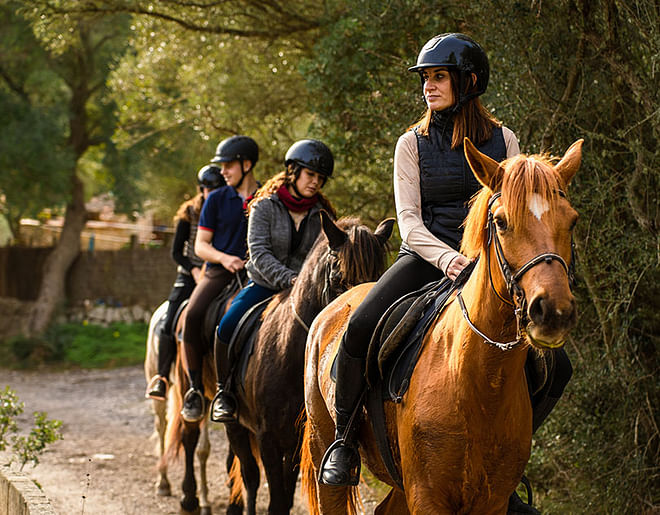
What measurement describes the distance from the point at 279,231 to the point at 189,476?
279cm

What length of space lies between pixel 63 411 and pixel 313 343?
10482 millimetres

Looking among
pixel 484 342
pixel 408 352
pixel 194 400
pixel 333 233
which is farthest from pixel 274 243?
pixel 484 342

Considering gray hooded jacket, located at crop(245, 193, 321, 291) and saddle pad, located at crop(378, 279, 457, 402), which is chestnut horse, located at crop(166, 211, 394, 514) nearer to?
gray hooded jacket, located at crop(245, 193, 321, 291)

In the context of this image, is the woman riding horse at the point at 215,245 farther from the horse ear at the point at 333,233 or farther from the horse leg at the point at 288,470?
the horse ear at the point at 333,233

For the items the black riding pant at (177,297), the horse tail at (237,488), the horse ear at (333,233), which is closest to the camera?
the horse ear at (333,233)

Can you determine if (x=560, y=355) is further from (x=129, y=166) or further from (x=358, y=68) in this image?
(x=129, y=166)

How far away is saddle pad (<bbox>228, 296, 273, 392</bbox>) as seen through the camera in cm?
654

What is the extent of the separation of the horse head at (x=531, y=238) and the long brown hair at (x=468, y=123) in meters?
0.81

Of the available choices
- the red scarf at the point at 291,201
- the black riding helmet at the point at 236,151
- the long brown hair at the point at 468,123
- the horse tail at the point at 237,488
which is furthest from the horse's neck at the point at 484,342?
the black riding helmet at the point at 236,151

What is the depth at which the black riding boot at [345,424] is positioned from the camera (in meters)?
4.22

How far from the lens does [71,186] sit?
21.9 metres

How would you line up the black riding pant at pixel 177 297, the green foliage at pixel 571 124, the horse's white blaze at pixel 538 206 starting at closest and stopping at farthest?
1. the horse's white blaze at pixel 538 206
2. the green foliage at pixel 571 124
3. the black riding pant at pixel 177 297

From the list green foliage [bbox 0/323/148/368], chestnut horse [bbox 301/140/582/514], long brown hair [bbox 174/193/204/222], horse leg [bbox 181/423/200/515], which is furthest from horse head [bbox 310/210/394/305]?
green foliage [bbox 0/323/148/368]

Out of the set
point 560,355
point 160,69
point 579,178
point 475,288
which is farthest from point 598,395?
point 160,69
